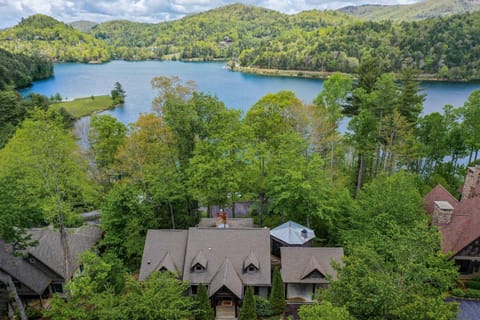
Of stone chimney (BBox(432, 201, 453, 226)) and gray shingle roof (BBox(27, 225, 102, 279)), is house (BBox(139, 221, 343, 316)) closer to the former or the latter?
gray shingle roof (BBox(27, 225, 102, 279))

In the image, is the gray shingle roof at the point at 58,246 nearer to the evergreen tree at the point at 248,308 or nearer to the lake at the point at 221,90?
the evergreen tree at the point at 248,308

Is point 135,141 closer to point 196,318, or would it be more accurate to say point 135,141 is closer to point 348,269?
point 196,318

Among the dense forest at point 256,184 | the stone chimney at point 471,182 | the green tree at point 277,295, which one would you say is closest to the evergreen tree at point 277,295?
the green tree at point 277,295

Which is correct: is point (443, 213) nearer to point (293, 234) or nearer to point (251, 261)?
point (293, 234)

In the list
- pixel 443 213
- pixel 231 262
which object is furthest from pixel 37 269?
pixel 443 213

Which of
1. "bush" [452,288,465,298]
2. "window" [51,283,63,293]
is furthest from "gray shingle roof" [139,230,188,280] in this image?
"bush" [452,288,465,298]

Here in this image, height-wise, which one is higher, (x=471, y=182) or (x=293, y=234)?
(x=471, y=182)
